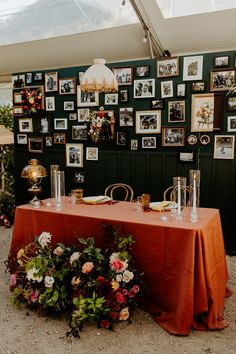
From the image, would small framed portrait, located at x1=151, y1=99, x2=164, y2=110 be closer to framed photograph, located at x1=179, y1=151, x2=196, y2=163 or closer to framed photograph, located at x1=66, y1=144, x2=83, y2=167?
framed photograph, located at x1=179, y1=151, x2=196, y2=163

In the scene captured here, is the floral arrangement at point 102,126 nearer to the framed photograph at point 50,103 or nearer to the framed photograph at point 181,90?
the framed photograph at point 50,103

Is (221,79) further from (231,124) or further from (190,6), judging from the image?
(190,6)

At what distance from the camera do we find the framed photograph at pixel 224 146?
4137 millimetres

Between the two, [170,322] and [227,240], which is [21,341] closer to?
[170,322]

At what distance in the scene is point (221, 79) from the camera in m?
4.11

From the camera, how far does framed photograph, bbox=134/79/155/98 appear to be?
14.8ft

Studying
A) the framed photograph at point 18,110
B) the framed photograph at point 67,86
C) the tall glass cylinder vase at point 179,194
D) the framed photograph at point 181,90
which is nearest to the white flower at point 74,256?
the tall glass cylinder vase at point 179,194

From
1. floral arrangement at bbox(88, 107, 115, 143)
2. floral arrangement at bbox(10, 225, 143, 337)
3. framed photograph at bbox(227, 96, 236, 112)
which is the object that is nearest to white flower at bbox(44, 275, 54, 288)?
floral arrangement at bbox(10, 225, 143, 337)

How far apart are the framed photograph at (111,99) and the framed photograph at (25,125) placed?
1.45 m

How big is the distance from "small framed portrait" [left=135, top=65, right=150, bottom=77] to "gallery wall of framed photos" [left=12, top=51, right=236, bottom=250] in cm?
1

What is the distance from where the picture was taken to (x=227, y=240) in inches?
168

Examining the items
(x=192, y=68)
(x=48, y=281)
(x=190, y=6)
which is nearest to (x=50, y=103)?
(x=192, y=68)

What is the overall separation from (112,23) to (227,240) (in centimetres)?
375

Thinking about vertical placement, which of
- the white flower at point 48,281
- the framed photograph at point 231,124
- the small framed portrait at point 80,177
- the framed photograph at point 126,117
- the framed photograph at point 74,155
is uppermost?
the framed photograph at point 126,117
